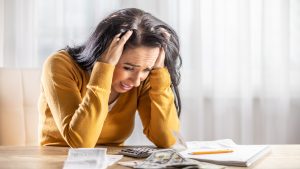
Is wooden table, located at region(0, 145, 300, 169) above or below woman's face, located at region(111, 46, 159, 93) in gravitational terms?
below

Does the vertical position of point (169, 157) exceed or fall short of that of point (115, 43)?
it falls short

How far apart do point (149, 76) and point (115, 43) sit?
0.26 meters

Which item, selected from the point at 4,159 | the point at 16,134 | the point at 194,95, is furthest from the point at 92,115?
the point at 194,95

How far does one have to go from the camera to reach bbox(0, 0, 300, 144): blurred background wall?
116 inches

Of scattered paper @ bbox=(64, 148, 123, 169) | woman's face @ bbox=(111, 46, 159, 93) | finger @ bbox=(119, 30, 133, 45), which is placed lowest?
scattered paper @ bbox=(64, 148, 123, 169)

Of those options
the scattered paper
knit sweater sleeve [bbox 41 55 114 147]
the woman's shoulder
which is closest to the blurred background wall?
the woman's shoulder

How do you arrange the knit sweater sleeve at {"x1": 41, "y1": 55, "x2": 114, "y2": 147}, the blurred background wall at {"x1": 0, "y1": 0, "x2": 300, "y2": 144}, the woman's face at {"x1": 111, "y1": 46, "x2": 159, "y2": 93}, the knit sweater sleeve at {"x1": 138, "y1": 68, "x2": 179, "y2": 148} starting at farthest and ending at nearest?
the blurred background wall at {"x1": 0, "y1": 0, "x2": 300, "y2": 144} → the knit sweater sleeve at {"x1": 138, "y1": 68, "x2": 179, "y2": 148} → the woman's face at {"x1": 111, "y1": 46, "x2": 159, "y2": 93} → the knit sweater sleeve at {"x1": 41, "y1": 55, "x2": 114, "y2": 147}

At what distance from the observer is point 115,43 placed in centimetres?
A: 188

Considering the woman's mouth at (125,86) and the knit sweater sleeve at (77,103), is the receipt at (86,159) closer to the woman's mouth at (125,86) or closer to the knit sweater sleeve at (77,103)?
the knit sweater sleeve at (77,103)

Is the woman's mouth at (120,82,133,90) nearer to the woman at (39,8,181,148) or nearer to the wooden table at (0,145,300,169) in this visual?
the woman at (39,8,181,148)

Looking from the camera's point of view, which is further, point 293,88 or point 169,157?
point 293,88

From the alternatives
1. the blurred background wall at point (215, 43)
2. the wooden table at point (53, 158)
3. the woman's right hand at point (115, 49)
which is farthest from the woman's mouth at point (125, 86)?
the blurred background wall at point (215, 43)

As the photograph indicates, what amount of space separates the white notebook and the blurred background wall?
117cm

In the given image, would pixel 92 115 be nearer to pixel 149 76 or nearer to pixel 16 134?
pixel 149 76
